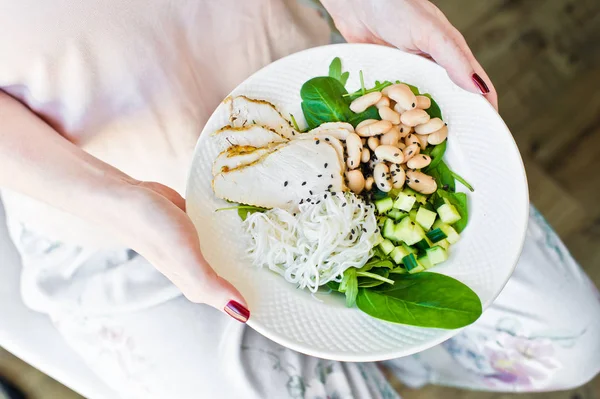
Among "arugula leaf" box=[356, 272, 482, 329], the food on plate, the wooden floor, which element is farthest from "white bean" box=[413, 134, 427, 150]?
the wooden floor

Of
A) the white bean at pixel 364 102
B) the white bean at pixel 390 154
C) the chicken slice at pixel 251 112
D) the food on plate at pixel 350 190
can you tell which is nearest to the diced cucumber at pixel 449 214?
the food on plate at pixel 350 190

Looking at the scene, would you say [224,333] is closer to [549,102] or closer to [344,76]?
[344,76]

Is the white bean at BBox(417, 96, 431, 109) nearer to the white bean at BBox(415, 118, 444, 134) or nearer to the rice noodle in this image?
the white bean at BBox(415, 118, 444, 134)

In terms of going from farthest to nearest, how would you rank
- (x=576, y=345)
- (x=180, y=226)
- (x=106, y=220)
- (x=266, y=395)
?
(x=576, y=345)
(x=266, y=395)
(x=106, y=220)
(x=180, y=226)

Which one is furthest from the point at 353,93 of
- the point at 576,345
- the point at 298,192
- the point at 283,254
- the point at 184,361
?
the point at 576,345

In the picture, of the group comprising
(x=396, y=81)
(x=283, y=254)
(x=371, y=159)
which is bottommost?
(x=283, y=254)

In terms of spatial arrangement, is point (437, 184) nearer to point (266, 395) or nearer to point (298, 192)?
point (298, 192)

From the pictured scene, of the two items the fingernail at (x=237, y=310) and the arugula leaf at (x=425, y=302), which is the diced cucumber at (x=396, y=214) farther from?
the fingernail at (x=237, y=310)
